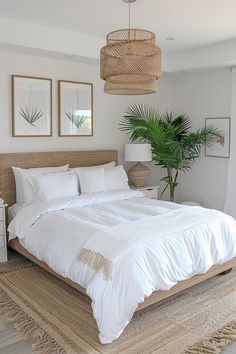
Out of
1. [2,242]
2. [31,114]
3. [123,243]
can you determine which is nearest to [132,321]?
[123,243]

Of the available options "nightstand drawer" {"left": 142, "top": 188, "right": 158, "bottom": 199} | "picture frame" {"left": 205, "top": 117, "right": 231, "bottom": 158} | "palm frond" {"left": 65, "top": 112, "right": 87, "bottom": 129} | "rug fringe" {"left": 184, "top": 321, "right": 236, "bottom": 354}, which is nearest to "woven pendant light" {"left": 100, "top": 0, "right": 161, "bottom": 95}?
"palm frond" {"left": 65, "top": 112, "right": 87, "bottom": 129}

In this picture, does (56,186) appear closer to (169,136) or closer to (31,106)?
(31,106)

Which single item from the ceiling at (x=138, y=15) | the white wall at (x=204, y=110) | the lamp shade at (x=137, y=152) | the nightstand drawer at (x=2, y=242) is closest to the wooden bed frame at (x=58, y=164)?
the nightstand drawer at (x=2, y=242)

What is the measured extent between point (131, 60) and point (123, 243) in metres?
1.48

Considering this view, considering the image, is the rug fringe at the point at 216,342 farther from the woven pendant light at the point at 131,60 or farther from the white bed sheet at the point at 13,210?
the white bed sheet at the point at 13,210

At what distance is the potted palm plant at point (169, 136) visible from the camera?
5.18m

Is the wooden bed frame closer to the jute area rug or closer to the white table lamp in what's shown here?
the jute area rug

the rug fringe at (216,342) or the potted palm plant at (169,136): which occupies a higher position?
the potted palm plant at (169,136)

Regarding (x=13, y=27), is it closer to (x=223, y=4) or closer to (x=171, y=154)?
(x=223, y=4)

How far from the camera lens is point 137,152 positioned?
197 inches

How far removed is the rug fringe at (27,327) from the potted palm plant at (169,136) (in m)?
3.05

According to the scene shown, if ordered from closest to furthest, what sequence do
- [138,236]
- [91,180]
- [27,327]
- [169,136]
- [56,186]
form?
[27,327]
[138,236]
[56,186]
[91,180]
[169,136]

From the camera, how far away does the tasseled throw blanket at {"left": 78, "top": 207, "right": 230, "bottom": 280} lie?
2.60 m

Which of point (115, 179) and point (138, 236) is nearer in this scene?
point (138, 236)
